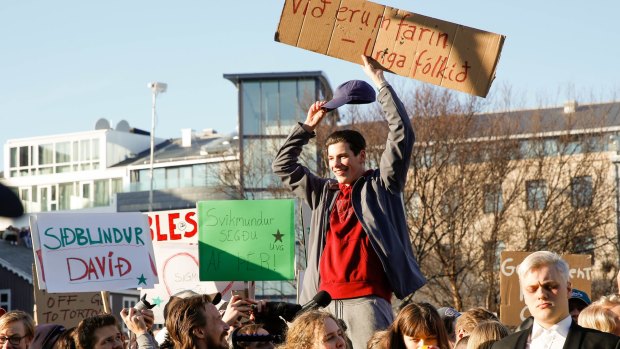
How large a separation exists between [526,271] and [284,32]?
3.66 m

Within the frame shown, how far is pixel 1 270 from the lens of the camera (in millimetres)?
56438

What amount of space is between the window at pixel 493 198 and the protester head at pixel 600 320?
97.7ft

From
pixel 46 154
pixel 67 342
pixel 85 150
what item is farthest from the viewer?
pixel 46 154

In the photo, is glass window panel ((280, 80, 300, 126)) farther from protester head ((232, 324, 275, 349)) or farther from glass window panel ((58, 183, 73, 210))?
protester head ((232, 324, 275, 349))

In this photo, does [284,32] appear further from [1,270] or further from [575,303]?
[1,270]

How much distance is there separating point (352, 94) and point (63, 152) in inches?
3412

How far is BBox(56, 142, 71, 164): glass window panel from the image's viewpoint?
92.6 meters

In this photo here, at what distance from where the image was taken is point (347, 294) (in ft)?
25.0

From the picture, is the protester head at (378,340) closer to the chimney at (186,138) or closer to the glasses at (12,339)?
the glasses at (12,339)

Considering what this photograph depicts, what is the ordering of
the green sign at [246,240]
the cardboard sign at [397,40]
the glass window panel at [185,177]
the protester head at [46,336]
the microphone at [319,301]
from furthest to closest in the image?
the glass window panel at [185,177] < the green sign at [246,240] < the protester head at [46,336] < the cardboard sign at [397,40] < the microphone at [319,301]

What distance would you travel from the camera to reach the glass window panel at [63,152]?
92625 mm

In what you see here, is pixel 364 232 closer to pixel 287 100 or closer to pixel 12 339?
pixel 12 339

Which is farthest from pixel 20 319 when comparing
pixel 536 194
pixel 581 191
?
pixel 581 191

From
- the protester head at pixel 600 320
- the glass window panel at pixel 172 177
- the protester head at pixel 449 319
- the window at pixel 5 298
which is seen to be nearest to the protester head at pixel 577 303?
the protester head at pixel 449 319
